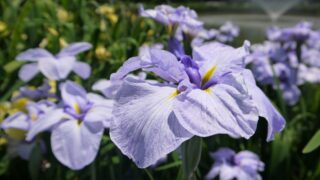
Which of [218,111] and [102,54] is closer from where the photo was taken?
[218,111]

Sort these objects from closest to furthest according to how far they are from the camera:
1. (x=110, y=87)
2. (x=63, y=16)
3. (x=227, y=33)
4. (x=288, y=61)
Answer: (x=110, y=87) → (x=63, y=16) → (x=288, y=61) → (x=227, y=33)

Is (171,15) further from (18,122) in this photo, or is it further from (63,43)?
(63,43)

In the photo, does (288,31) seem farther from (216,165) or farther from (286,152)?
(216,165)

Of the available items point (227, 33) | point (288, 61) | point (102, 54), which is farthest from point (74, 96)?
point (227, 33)

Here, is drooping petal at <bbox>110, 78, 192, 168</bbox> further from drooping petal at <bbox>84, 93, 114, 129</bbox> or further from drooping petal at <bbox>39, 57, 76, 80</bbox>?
drooping petal at <bbox>39, 57, 76, 80</bbox>

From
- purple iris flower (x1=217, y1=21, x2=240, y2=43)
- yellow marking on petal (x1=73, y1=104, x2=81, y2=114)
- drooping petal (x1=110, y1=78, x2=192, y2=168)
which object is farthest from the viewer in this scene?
purple iris flower (x1=217, y1=21, x2=240, y2=43)

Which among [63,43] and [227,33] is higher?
[63,43]

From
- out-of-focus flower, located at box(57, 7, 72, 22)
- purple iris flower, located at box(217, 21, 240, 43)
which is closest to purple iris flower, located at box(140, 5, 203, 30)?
out-of-focus flower, located at box(57, 7, 72, 22)
